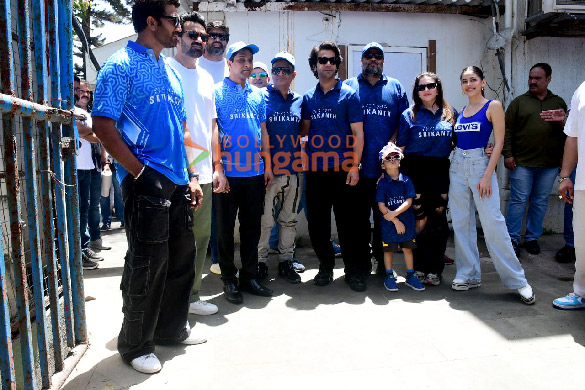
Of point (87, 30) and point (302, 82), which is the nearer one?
point (302, 82)

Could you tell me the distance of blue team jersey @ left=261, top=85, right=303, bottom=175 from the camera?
4195 millimetres

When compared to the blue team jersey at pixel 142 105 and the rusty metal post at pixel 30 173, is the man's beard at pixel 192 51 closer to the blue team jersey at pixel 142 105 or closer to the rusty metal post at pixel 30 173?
the blue team jersey at pixel 142 105

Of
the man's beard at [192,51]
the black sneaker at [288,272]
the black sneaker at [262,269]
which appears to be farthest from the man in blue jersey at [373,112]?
the man's beard at [192,51]

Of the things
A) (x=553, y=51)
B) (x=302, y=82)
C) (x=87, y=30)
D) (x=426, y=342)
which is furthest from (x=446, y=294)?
(x=87, y=30)

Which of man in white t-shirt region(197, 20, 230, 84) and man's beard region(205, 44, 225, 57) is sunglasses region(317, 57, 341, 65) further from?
man's beard region(205, 44, 225, 57)

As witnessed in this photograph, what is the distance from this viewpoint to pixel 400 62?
252 inches

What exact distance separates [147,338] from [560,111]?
16.6 feet

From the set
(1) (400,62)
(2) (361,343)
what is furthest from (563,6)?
(2) (361,343)

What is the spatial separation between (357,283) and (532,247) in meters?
2.81

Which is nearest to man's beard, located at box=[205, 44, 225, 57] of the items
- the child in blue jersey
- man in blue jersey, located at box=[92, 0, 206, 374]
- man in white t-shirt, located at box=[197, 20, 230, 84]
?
man in white t-shirt, located at box=[197, 20, 230, 84]

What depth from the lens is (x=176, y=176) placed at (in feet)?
9.14

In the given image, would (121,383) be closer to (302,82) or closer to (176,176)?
(176,176)

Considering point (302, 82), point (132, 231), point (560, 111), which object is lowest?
point (132, 231)

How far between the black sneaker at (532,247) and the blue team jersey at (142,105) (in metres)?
4.73
